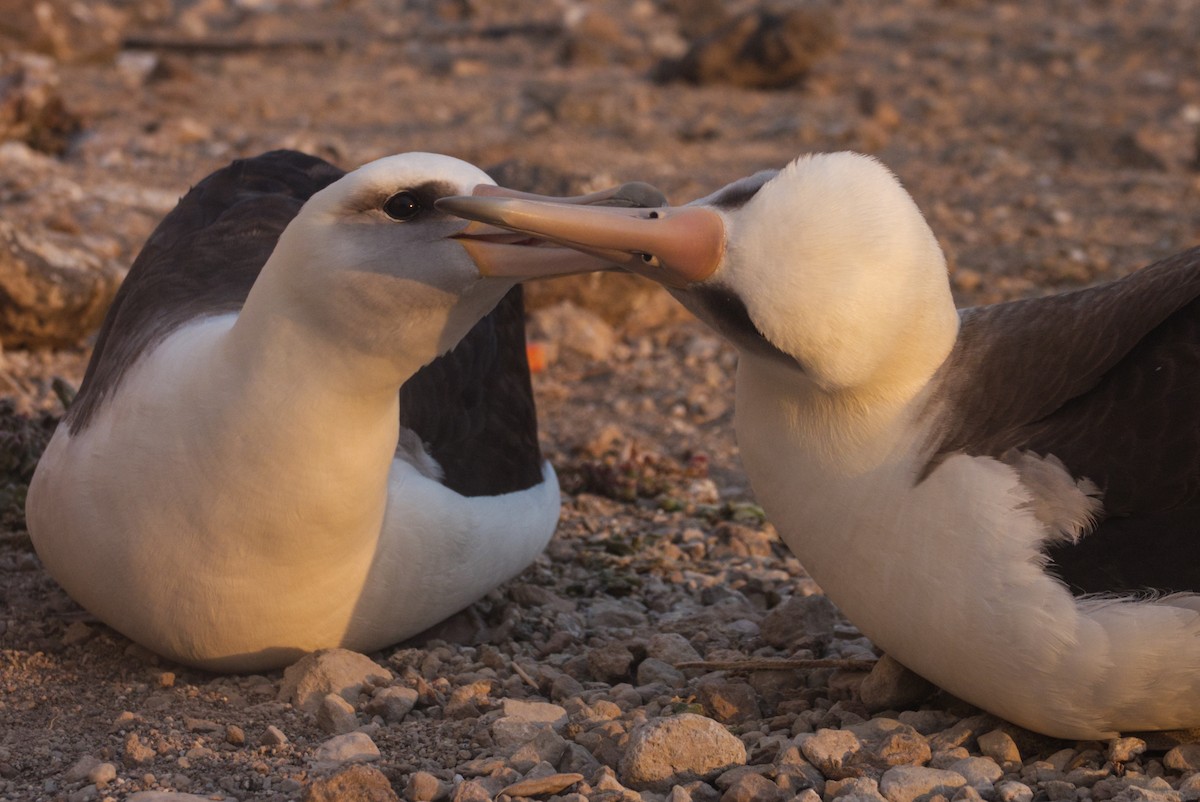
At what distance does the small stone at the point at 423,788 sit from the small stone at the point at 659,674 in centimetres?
107

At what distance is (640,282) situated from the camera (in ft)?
29.9

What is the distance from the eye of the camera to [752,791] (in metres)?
3.77

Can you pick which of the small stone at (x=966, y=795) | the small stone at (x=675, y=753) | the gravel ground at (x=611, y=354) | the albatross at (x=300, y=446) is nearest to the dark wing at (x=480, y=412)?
the albatross at (x=300, y=446)

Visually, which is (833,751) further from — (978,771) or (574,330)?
(574,330)

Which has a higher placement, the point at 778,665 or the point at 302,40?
the point at 302,40

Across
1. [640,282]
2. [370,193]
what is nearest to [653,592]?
[370,193]

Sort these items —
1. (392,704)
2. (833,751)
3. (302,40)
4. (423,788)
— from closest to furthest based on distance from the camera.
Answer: (423,788) < (833,751) < (392,704) < (302,40)

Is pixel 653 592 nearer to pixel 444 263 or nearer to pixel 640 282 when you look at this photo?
pixel 444 263

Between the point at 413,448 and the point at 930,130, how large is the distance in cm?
1006

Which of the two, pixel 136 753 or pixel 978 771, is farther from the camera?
pixel 136 753

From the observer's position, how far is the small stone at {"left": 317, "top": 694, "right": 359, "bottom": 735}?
4422mm

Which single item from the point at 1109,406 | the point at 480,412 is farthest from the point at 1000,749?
the point at 480,412

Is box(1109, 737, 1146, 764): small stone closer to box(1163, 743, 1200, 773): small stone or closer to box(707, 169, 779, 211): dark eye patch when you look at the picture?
box(1163, 743, 1200, 773): small stone

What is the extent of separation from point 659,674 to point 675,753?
0.90m
